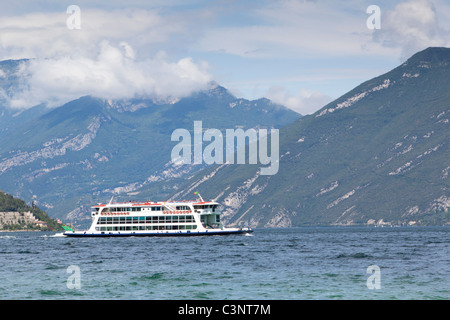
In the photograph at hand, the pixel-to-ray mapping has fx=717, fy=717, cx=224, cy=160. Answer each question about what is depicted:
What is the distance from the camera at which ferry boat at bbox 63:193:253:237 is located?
19075cm

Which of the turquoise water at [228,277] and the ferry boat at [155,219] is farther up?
the ferry boat at [155,219]

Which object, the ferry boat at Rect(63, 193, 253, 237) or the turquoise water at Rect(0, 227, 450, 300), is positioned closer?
the turquoise water at Rect(0, 227, 450, 300)

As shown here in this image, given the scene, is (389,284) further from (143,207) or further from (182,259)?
(143,207)

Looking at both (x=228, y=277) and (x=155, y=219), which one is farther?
(x=155, y=219)

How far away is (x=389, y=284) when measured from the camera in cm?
6494

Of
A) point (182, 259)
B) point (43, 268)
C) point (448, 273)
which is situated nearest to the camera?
point (448, 273)

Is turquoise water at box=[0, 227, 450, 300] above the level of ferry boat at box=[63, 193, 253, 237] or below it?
below

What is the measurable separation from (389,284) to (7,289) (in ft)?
113

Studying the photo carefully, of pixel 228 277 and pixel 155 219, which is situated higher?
pixel 155 219

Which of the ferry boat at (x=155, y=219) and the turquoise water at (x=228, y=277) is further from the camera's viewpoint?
the ferry boat at (x=155, y=219)

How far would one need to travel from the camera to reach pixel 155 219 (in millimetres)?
194625

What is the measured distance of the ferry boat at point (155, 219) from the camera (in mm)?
190750
